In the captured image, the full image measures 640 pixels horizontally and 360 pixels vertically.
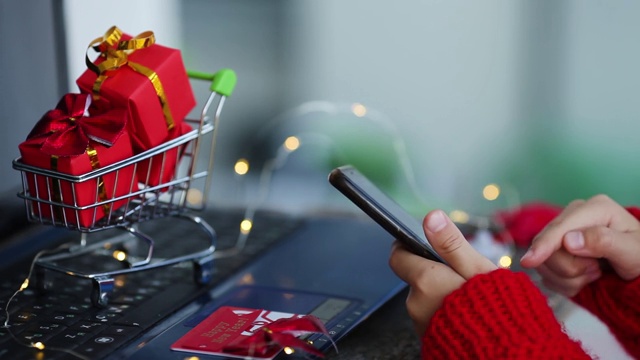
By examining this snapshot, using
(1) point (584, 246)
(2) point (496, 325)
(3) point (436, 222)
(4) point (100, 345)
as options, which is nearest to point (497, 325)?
(2) point (496, 325)

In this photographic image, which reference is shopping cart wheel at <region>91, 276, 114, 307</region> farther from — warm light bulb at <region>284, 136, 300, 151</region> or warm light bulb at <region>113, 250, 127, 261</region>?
warm light bulb at <region>284, 136, 300, 151</region>

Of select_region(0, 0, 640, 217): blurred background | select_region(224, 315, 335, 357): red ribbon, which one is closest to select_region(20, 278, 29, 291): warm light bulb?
select_region(224, 315, 335, 357): red ribbon

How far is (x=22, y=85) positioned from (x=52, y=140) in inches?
10.9

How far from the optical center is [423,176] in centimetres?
268

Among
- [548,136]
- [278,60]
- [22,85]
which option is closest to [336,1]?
[278,60]

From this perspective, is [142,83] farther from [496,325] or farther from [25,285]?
[496,325]

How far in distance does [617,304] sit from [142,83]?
20.0 inches

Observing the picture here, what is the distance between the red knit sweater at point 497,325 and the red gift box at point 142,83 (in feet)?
1.06

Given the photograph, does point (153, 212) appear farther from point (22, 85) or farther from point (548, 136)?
point (548, 136)

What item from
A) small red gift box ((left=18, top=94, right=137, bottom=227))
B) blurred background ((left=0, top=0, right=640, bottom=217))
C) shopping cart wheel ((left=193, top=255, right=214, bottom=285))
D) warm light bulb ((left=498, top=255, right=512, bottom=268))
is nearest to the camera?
small red gift box ((left=18, top=94, right=137, bottom=227))

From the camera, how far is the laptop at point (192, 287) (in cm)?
71

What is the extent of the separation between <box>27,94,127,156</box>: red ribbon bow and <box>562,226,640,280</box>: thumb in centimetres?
44

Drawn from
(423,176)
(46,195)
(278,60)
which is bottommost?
(423,176)

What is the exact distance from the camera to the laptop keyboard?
0.69 meters
